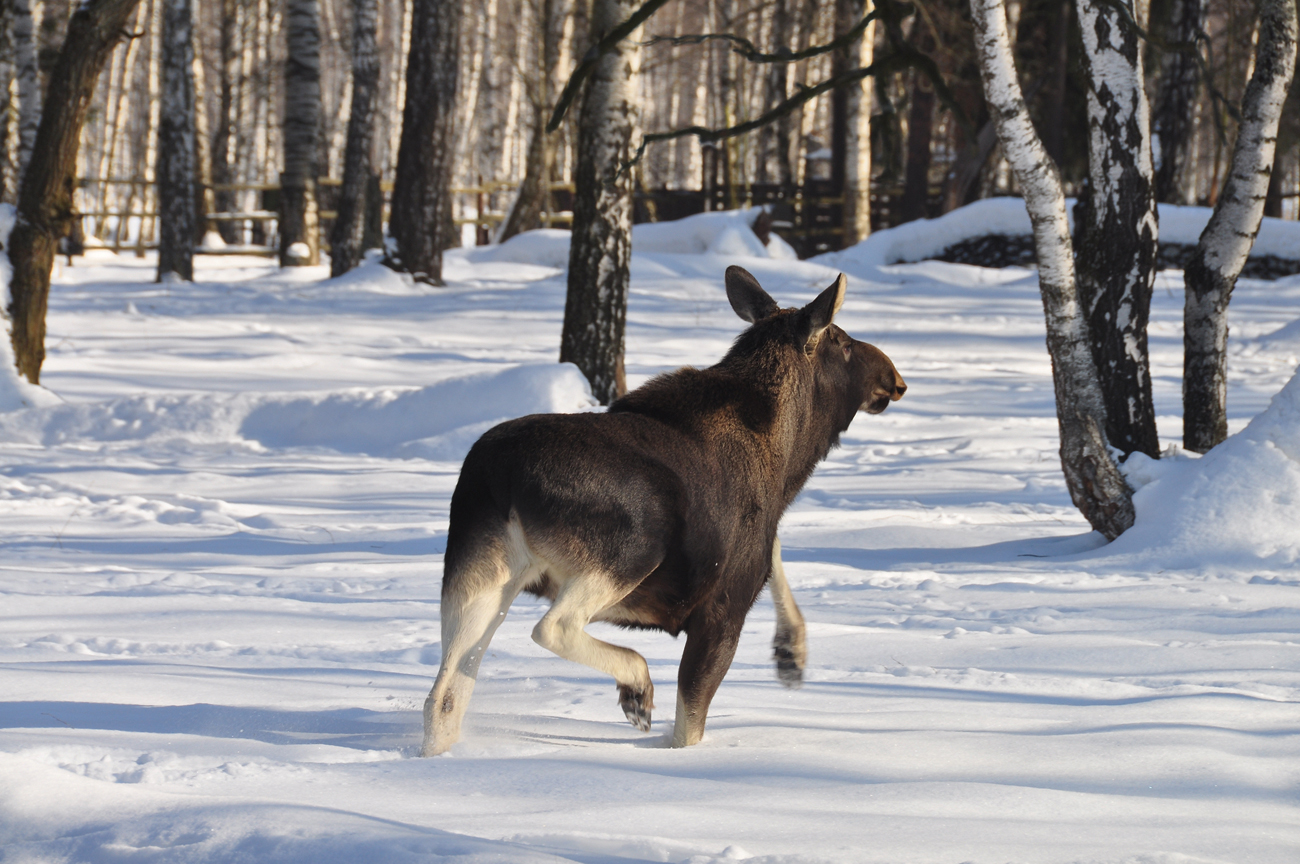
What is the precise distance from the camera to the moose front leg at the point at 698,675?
2922 millimetres

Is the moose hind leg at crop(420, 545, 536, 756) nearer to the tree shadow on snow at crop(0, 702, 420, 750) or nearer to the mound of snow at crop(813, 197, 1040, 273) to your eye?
the tree shadow on snow at crop(0, 702, 420, 750)

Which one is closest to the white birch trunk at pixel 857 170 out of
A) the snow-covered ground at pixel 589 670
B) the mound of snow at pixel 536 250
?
the mound of snow at pixel 536 250

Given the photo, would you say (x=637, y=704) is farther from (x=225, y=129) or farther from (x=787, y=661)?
(x=225, y=129)

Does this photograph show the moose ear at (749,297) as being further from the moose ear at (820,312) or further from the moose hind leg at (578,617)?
the moose hind leg at (578,617)

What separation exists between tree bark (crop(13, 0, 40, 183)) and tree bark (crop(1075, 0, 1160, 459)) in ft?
58.5

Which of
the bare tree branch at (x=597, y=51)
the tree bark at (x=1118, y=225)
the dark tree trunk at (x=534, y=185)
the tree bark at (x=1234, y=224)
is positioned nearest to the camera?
the tree bark at (x=1118, y=225)

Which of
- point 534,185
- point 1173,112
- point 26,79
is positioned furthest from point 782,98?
point 26,79

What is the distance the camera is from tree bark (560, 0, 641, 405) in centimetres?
855

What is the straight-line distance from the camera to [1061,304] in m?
5.45

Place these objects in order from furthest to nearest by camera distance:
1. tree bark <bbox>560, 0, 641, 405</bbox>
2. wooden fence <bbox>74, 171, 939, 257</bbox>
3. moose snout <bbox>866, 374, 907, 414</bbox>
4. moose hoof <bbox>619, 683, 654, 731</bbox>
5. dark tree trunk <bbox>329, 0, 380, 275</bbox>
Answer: wooden fence <bbox>74, 171, 939, 257</bbox>, dark tree trunk <bbox>329, 0, 380, 275</bbox>, tree bark <bbox>560, 0, 641, 405</bbox>, moose snout <bbox>866, 374, 907, 414</bbox>, moose hoof <bbox>619, 683, 654, 731</bbox>

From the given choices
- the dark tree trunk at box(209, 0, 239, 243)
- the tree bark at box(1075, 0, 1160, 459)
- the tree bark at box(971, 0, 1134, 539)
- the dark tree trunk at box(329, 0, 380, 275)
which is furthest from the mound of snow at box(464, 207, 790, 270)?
the dark tree trunk at box(209, 0, 239, 243)

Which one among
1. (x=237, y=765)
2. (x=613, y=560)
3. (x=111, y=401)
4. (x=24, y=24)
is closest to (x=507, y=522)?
(x=613, y=560)

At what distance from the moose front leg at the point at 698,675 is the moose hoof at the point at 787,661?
533 mm

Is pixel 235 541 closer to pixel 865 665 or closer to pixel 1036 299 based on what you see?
pixel 865 665
